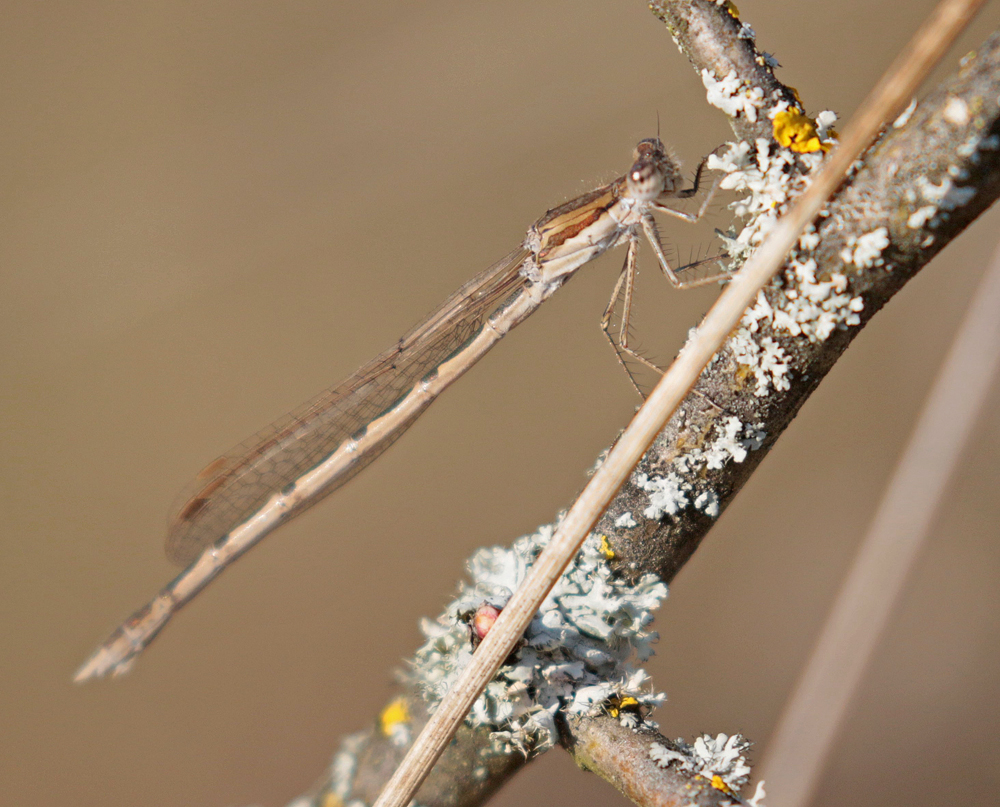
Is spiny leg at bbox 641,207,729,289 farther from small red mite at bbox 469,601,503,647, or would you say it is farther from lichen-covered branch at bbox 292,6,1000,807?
small red mite at bbox 469,601,503,647

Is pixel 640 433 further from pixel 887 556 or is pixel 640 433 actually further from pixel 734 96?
pixel 887 556

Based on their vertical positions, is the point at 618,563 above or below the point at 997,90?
below

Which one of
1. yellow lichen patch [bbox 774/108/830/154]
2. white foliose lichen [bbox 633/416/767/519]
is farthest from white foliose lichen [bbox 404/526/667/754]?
yellow lichen patch [bbox 774/108/830/154]

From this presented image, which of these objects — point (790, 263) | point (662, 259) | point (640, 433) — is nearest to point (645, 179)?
point (662, 259)

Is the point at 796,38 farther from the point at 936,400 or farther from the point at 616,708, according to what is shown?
the point at 616,708

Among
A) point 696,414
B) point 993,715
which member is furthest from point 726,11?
point 993,715

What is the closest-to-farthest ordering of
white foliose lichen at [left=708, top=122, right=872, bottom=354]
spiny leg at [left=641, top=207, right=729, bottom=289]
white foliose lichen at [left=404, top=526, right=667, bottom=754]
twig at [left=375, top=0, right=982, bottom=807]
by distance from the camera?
twig at [left=375, top=0, right=982, bottom=807] < white foliose lichen at [left=708, top=122, right=872, bottom=354] < white foliose lichen at [left=404, top=526, right=667, bottom=754] < spiny leg at [left=641, top=207, right=729, bottom=289]

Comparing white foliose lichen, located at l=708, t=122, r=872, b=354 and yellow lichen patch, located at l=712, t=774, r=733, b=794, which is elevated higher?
white foliose lichen, located at l=708, t=122, r=872, b=354
